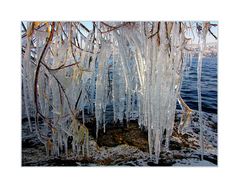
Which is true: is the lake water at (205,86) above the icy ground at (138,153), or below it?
above

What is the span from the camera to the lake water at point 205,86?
2.41 meters

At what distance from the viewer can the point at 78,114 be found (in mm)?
2498

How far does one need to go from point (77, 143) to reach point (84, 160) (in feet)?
0.39

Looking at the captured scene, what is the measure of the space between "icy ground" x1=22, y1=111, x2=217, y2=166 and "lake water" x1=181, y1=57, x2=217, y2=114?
0.23 ft

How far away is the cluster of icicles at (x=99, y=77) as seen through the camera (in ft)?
8.03

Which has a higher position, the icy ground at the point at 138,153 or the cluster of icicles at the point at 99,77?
the cluster of icicles at the point at 99,77

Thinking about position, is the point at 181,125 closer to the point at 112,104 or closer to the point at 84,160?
the point at 112,104

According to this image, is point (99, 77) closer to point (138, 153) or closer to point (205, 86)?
point (138, 153)

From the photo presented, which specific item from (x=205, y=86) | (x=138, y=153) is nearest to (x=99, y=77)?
(x=138, y=153)

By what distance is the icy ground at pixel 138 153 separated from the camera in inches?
97.6

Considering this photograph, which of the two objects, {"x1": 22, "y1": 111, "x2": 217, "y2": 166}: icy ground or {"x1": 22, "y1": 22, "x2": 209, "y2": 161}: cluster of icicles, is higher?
{"x1": 22, "y1": 22, "x2": 209, "y2": 161}: cluster of icicles

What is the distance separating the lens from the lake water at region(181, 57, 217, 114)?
241 cm

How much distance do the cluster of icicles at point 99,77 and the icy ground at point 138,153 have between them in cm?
5
